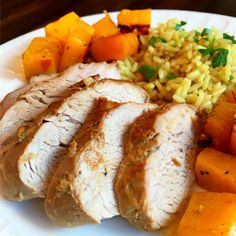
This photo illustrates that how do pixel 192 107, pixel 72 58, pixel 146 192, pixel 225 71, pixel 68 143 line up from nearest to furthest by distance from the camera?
pixel 146 192
pixel 68 143
pixel 192 107
pixel 225 71
pixel 72 58

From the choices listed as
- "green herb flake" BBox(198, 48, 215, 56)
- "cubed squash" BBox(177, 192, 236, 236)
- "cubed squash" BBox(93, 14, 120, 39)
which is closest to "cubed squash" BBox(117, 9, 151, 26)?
"cubed squash" BBox(93, 14, 120, 39)

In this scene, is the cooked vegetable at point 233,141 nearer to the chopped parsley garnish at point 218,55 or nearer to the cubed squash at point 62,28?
the chopped parsley garnish at point 218,55

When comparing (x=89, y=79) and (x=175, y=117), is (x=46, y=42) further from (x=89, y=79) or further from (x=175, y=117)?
(x=175, y=117)

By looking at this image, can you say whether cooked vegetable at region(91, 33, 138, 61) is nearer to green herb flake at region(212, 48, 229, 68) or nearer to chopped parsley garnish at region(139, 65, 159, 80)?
chopped parsley garnish at region(139, 65, 159, 80)

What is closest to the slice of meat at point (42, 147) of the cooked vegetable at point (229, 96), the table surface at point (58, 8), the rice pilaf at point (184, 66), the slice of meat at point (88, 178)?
the slice of meat at point (88, 178)

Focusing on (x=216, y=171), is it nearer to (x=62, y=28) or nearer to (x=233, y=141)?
(x=233, y=141)

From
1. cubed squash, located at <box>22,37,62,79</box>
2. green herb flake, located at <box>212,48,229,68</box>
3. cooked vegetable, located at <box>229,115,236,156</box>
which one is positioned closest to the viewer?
cooked vegetable, located at <box>229,115,236,156</box>

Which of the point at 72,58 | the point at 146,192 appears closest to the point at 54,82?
the point at 72,58
